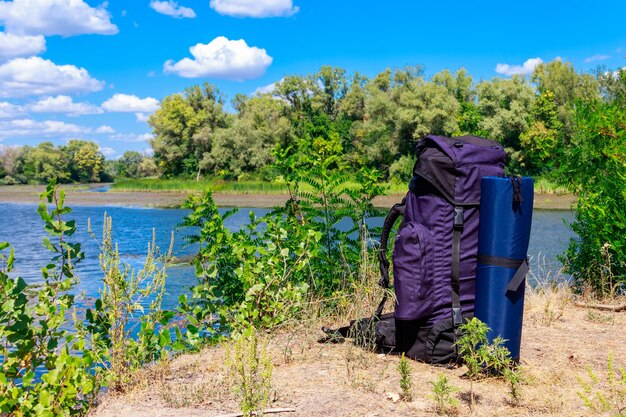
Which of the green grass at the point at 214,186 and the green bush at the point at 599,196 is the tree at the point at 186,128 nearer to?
the green grass at the point at 214,186

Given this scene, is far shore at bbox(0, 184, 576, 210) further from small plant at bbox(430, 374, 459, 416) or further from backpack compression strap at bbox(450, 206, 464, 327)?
small plant at bbox(430, 374, 459, 416)

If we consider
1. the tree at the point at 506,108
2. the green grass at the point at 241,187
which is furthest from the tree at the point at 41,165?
the tree at the point at 506,108

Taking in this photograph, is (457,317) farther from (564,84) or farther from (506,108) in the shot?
(564,84)

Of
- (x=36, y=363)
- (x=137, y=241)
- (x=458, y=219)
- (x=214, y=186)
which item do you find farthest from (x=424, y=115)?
(x=36, y=363)

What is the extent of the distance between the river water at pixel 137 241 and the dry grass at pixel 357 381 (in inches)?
61.6

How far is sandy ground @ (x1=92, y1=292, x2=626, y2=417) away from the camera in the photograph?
374 centimetres

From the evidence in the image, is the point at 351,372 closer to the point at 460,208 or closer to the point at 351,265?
the point at 460,208

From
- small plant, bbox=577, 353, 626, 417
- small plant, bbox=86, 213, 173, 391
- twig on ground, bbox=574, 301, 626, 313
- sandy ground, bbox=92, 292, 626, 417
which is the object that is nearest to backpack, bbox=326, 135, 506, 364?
sandy ground, bbox=92, 292, 626, 417

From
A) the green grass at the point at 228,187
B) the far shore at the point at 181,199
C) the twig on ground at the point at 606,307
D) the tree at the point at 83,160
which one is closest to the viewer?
the twig on ground at the point at 606,307

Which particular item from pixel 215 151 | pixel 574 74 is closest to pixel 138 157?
pixel 215 151

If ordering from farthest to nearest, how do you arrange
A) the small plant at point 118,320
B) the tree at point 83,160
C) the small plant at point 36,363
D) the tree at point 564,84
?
1. the tree at point 83,160
2. the tree at point 564,84
3. the small plant at point 118,320
4. the small plant at point 36,363

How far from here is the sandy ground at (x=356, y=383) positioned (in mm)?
3744

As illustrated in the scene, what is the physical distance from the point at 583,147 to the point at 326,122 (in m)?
48.3

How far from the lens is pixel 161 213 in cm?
3438
